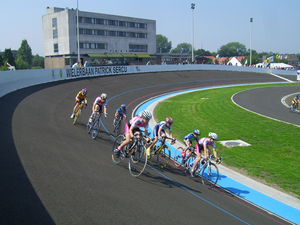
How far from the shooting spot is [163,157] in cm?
943

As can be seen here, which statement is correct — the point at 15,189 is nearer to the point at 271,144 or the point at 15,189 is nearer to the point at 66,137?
the point at 66,137

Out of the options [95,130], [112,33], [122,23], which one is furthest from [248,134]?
[122,23]

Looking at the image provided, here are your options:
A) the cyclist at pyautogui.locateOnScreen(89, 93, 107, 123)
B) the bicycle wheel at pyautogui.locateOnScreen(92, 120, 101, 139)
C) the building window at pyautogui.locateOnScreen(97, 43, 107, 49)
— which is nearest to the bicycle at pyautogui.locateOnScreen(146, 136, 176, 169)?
the bicycle wheel at pyautogui.locateOnScreen(92, 120, 101, 139)

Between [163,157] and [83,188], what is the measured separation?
3.53 metres

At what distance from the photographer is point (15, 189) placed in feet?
19.6

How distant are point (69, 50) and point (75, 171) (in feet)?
194

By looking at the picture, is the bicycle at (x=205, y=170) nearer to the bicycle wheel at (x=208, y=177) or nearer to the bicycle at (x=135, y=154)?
the bicycle wheel at (x=208, y=177)

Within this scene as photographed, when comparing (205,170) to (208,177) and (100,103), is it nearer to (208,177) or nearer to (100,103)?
(208,177)

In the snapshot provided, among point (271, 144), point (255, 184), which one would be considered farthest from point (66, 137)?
point (271, 144)

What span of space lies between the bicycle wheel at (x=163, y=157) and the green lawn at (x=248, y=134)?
10.9 ft

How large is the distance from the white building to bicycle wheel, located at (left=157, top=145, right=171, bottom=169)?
189 ft

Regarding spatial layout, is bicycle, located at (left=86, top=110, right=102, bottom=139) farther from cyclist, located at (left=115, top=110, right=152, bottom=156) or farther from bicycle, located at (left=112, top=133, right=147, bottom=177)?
cyclist, located at (left=115, top=110, right=152, bottom=156)

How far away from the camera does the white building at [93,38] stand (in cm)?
6238

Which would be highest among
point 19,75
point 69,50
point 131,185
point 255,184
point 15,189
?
point 69,50
